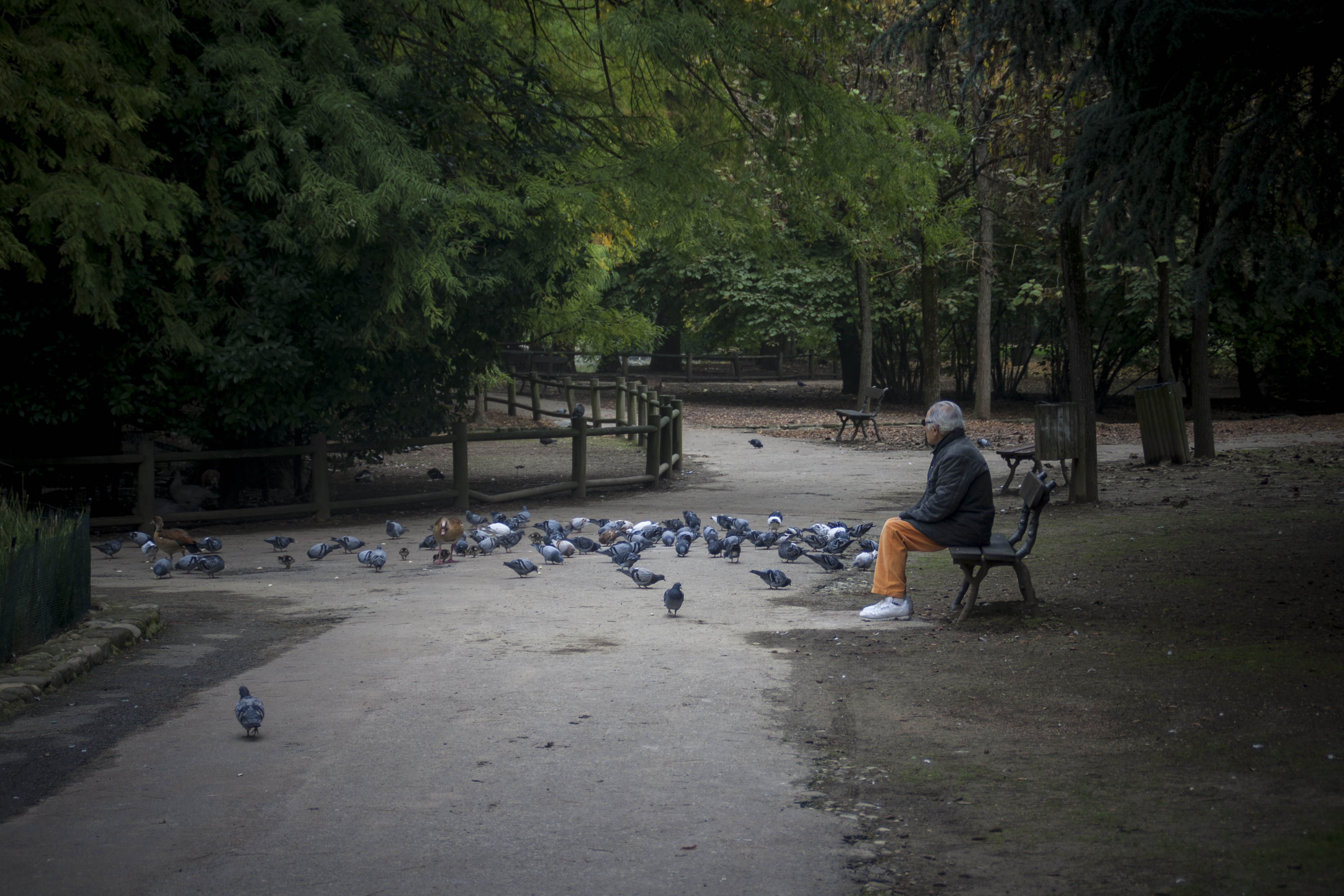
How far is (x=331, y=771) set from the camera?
17.2 ft

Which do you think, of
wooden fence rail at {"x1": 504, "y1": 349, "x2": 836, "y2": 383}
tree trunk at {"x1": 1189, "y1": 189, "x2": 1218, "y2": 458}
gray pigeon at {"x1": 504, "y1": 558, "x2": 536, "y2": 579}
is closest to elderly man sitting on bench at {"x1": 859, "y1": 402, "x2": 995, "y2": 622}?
gray pigeon at {"x1": 504, "y1": 558, "x2": 536, "y2": 579}

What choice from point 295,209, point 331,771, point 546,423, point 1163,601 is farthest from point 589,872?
point 546,423

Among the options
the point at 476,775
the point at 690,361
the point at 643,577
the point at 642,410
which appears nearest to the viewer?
the point at 476,775

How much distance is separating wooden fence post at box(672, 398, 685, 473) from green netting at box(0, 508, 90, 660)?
38.2ft

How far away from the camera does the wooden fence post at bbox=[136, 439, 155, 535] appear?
13281 millimetres

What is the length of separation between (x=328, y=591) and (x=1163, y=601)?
675 centimetres

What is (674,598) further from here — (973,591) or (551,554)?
(551,554)

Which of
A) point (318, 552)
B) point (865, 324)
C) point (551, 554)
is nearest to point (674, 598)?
point (551, 554)

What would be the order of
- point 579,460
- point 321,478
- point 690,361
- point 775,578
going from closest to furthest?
point 775,578, point 321,478, point 579,460, point 690,361

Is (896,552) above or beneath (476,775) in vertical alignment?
above

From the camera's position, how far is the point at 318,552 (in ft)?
37.8

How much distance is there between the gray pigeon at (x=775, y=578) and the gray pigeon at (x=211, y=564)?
4989mm

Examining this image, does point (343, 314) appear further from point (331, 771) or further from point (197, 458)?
point (331, 771)

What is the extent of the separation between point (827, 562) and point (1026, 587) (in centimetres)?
249
